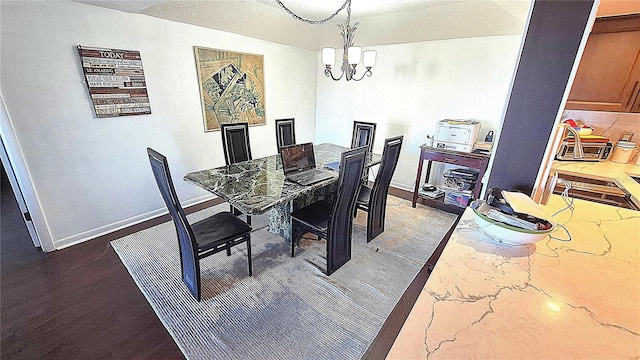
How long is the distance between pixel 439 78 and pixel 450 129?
2.82 ft

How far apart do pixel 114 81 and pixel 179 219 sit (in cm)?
172

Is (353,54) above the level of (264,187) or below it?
above

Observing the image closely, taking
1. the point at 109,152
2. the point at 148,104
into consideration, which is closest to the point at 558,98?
the point at 148,104

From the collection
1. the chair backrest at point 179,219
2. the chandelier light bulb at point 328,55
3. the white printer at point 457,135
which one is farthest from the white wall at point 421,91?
the chair backrest at point 179,219

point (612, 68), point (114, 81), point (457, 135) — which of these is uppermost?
point (612, 68)

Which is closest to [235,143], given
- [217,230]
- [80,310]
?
[217,230]

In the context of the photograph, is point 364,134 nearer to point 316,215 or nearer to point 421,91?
point 421,91

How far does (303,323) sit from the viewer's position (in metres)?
1.73

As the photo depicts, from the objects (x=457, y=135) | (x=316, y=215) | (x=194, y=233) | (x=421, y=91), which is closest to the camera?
(x=194, y=233)

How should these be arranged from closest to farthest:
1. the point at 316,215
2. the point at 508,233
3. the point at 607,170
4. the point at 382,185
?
the point at 508,233, the point at 607,170, the point at 316,215, the point at 382,185

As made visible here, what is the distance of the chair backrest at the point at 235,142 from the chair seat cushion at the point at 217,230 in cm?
84

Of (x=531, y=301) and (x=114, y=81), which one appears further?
(x=114, y=81)

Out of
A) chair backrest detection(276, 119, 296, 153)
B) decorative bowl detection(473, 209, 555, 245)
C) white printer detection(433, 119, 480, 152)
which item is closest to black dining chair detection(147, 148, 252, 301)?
chair backrest detection(276, 119, 296, 153)

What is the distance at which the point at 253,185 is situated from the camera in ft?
6.74
